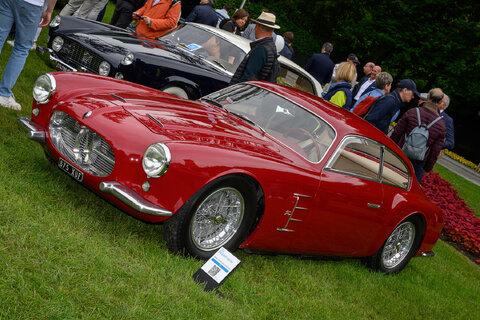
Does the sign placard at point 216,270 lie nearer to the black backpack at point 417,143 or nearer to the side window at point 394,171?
the side window at point 394,171

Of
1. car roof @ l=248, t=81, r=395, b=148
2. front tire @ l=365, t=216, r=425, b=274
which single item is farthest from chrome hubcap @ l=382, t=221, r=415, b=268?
car roof @ l=248, t=81, r=395, b=148

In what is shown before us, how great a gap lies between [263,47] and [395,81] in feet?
74.6

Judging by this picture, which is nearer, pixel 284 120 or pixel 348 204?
pixel 348 204

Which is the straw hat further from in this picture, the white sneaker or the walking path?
the walking path

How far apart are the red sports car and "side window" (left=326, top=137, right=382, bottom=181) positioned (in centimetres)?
1

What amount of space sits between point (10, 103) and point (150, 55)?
2.06m

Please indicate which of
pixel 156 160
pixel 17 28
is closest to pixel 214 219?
pixel 156 160

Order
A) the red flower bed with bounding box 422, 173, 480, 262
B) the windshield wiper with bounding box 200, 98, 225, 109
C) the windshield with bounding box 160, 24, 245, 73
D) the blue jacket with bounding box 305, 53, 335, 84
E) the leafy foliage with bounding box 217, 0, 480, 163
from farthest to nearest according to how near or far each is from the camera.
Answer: the leafy foliage with bounding box 217, 0, 480, 163, the blue jacket with bounding box 305, 53, 335, 84, the red flower bed with bounding box 422, 173, 480, 262, the windshield with bounding box 160, 24, 245, 73, the windshield wiper with bounding box 200, 98, 225, 109

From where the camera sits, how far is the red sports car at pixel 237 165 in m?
4.01

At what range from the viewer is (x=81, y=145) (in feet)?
14.5

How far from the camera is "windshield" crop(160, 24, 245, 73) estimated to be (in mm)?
8539

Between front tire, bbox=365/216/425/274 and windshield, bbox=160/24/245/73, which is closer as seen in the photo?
front tire, bbox=365/216/425/274

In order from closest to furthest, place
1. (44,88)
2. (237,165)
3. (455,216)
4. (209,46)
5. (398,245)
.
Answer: (237,165), (44,88), (398,245), (209,46), (455,216)

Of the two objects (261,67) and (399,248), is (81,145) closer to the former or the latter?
(261,67)
